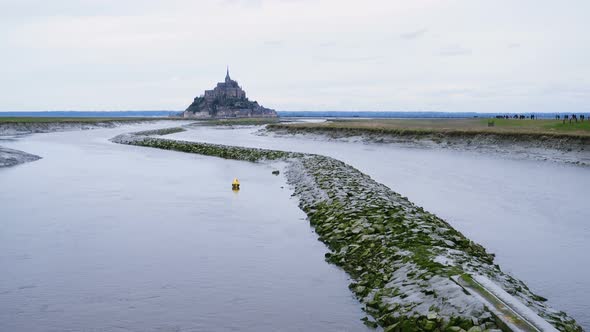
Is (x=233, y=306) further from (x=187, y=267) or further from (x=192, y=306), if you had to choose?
(x=187, y=267)

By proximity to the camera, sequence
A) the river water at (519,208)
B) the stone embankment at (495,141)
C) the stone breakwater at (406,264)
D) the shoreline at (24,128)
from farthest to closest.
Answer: the stone embankment at (495,141), the shoreline at (24,128), the river water at (519,208), the stone breakwater at (406,264)

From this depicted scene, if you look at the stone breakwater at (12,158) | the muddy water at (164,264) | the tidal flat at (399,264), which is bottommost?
the muddy water at (164,264)

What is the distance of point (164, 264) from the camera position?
1529 centimetres

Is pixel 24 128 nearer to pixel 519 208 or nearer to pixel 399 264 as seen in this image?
pixel 519 208

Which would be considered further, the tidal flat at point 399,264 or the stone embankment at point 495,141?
the stone embankment at point 495,141

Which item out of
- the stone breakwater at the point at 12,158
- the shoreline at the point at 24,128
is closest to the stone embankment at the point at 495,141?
the stone breakwater at the point at 12,158

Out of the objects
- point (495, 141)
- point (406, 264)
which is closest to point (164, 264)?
point (406, 264)

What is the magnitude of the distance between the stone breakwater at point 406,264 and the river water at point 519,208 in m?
1.37

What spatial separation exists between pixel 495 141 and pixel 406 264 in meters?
49.7

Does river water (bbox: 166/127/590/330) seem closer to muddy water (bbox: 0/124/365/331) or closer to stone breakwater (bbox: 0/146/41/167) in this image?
muddy water (bbox: 0/124/365/331)

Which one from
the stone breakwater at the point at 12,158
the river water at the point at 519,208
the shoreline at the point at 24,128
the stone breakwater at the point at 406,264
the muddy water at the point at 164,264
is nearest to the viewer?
the stone breakwater at the point at 406,264

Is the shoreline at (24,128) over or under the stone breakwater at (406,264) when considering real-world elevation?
over

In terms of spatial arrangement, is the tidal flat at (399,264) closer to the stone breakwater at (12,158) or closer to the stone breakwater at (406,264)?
the stone breakwater at (406,264)

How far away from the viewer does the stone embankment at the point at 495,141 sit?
155ft
